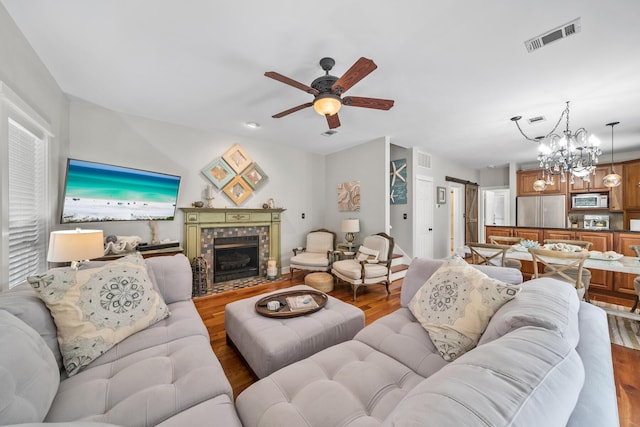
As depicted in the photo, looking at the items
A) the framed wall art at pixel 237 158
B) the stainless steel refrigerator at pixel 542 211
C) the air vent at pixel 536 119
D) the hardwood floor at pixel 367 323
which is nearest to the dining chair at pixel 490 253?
the hardwood floor at pixel 367 323

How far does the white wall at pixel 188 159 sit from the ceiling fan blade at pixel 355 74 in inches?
→ 100

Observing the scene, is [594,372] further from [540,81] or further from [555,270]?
[540,81]

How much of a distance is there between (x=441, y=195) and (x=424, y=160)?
108 cm

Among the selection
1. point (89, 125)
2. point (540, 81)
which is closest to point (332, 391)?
point (540, 81)

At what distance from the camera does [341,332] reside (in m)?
1.83

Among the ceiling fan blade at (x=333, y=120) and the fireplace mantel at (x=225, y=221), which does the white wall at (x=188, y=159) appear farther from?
the ceiling fan blade at (x=333, y=120)

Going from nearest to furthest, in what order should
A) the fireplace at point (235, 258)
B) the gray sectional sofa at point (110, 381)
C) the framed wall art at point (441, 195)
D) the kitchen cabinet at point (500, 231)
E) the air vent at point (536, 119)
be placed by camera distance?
the gray sectional sofa at point (110, 381)
the air vent at point (536, 119)
the fireplace at point (235, 258)
the kitchen cabinet at point (500, 231)
the framed wall art at point (441, 195)

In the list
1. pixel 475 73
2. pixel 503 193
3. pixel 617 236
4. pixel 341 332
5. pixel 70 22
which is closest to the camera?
pixel 70 22

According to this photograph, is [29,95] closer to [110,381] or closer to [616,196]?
[110,381]

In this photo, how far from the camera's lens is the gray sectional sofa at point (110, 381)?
838 millimetres

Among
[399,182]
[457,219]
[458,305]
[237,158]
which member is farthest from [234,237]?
[457,219]

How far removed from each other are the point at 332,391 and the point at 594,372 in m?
0.91

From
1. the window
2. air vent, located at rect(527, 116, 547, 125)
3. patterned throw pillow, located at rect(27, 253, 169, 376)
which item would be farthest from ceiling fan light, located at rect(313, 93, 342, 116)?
air vent, located at rect(527, 116, 547, 125)

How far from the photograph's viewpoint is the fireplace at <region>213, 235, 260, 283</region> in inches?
157
